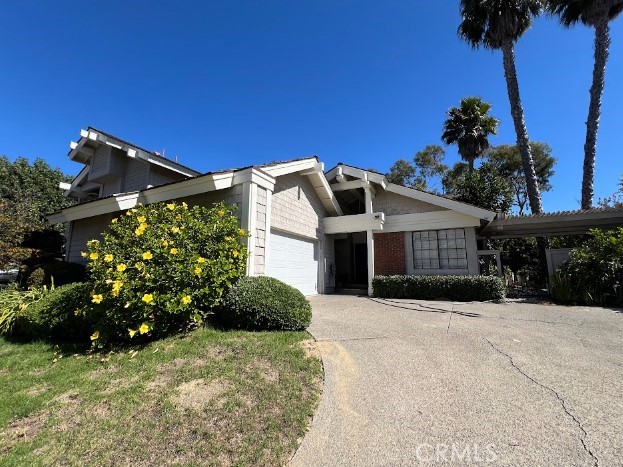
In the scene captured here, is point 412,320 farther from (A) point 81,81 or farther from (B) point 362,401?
(A) point 81,81

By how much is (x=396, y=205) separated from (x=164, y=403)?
456 inches

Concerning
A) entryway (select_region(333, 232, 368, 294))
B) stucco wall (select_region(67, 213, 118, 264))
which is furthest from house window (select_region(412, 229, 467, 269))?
stucco wall (select_region(67, 213, 118, 264))

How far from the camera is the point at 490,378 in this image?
12.9ft

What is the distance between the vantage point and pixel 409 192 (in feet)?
40.9

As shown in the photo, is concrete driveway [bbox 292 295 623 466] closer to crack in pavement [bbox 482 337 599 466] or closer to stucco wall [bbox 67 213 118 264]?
crack in pavement [bbox 482 337 599 466]

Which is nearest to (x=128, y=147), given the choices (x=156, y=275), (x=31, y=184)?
(x=156, y=275)

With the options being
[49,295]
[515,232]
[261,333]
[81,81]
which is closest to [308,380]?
[261,333]

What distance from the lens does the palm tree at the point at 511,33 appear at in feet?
50.5

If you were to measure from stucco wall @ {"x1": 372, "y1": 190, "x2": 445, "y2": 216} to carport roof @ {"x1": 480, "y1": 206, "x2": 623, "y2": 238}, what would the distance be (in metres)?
2.65

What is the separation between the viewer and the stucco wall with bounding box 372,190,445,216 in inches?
489

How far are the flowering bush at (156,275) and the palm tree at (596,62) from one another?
18958mm

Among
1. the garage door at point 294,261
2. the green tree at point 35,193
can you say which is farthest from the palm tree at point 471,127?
the green tree at point 35,193

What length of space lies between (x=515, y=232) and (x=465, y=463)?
45.2ft

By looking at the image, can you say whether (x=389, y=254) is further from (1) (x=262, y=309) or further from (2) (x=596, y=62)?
(2) (x=596, y=62)
